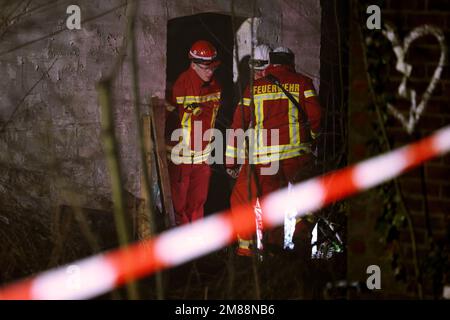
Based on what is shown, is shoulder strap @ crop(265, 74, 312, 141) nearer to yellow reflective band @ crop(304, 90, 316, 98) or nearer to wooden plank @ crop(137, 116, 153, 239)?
yellow reflective band @ crop(304, 90, 316, 98)

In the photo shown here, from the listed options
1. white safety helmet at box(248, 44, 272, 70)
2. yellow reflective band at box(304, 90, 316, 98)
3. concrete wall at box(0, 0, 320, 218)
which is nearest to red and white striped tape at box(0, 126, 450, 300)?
yellow reflective band at box(304, 90, 316, 98)

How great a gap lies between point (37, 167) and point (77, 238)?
129 centimetres

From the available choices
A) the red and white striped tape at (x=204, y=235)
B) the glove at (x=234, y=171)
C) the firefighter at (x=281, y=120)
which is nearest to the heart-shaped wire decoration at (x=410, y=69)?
the red and white striped tape at (x=204, y=235)

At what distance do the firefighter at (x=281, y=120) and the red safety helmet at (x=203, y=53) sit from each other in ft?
1.47

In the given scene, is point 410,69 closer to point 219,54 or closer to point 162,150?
point 219,54

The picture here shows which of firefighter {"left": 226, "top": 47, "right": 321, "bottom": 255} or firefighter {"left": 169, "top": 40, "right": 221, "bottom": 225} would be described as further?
firefighter {"left": 169, "top": 40, "right": 221, "bottom": 225}

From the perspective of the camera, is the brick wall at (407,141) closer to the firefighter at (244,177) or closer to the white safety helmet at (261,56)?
the firefighter at (244,177)

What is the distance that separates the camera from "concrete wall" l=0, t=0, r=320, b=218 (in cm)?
615

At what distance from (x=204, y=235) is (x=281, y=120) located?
130 centimetres

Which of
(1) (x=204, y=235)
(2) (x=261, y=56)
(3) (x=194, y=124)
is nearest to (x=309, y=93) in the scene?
(2) (x=261, y=56)

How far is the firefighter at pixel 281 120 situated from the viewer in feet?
19.7

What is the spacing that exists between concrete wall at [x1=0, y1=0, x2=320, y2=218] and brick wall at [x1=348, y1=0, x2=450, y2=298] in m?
2.80

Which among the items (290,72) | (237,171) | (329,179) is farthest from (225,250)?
(290,72)

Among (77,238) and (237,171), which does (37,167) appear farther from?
(237,171)
